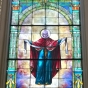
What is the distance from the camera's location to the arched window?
8242 millimetres

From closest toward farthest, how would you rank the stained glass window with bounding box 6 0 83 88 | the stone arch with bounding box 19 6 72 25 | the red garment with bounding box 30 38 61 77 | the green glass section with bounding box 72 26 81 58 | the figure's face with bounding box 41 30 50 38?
the stained glass window with bounding box 6 0 83 88 < the red garment with bounding box 30 38 61 77 < the green glass section with bounding box 72 26 81 58 < the figure's face with bounding box 41 30 50 38 < the stone arch with bounding box 19 6 72 25

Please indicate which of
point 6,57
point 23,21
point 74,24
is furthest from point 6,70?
point 74,24

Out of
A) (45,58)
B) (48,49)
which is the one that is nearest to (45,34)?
(48,49)

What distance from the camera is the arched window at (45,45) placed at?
824cm

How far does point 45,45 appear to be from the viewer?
861 centimetres

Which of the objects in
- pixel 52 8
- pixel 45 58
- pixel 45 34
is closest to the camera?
pixel 45 58

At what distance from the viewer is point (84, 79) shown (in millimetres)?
8008

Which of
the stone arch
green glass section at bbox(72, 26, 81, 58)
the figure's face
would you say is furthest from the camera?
the stone arch

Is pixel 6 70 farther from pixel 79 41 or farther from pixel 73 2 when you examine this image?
pixel 73 2

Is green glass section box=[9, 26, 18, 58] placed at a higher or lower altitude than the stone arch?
lower

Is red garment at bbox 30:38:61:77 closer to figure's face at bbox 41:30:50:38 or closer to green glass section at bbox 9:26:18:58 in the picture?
figure's face at bbox 41:30:50:38

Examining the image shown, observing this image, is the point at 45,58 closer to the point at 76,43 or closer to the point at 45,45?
the point at 45,45

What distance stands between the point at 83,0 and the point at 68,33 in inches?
35.8

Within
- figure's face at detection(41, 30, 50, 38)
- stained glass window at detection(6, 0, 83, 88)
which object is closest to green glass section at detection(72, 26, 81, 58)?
stained glass window at detection(6, 0, 83, 88)
